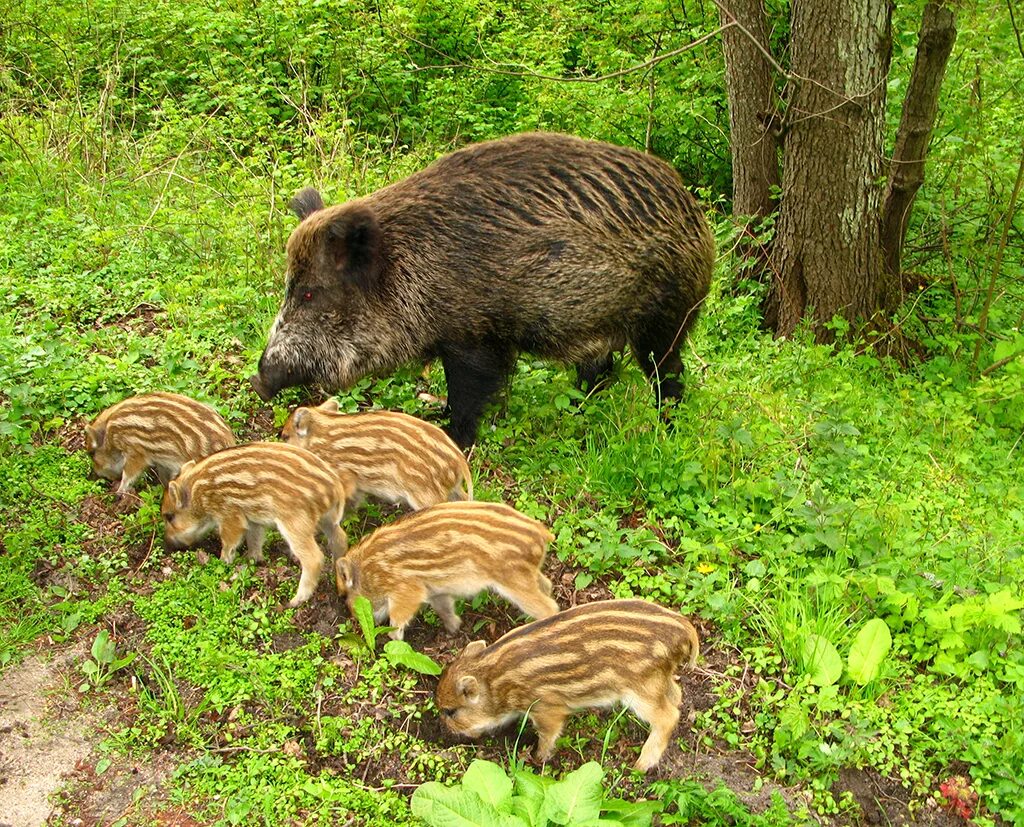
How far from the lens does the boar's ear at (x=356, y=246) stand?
6.08m

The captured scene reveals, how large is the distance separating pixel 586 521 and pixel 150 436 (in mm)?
2362

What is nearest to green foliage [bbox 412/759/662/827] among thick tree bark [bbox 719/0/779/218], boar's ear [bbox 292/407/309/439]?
boar's ear [bbox 292/407/309/439]

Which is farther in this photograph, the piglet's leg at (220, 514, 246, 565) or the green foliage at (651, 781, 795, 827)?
the piglet's leg at (220, 514, 246, 565)

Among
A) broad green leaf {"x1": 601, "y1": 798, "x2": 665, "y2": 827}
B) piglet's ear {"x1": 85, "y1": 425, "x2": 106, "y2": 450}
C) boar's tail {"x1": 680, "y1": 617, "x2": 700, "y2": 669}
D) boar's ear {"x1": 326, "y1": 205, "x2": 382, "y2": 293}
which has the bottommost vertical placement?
broad green leaf {"x1": 601, "y1": 798, "x2": 665, "y2": 827}

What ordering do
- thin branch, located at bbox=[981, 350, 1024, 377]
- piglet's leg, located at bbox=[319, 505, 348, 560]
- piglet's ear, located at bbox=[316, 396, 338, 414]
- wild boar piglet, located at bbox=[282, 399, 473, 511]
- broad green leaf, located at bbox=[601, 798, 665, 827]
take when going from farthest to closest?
thin branch, located at bbox=[981, 350, 1024, 377], piglet's ear, located at bbox=[316, 396, 338, 414], wild boar piglet, located at bbox=[282, 399, 473, 511], piglet's leg, located at bbox=[319, 505, 348, 560], broad green leaf, located at bbox=[601, 798, 665, 827]

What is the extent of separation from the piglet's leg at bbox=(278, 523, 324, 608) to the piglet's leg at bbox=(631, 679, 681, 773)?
5.50ft

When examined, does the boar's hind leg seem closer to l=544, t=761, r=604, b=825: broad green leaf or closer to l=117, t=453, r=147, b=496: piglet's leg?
l=117, t=453, r=147, b=496: piglet's leg

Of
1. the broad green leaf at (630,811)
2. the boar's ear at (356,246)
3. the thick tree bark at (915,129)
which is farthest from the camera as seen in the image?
the thick tree bark at (915,129)

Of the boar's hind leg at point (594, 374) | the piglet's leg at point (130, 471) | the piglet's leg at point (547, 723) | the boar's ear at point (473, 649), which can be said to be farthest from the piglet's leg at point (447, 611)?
the boar's hind leg at point (594, 374)

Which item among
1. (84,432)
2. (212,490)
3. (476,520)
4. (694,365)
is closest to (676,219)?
(694,365)

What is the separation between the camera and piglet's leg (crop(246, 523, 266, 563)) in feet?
16.2

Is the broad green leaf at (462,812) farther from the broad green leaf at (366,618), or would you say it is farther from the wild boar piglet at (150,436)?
the wild boar piglet at (150,436)

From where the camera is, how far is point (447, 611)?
4.71 metres

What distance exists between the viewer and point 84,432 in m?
5.57
